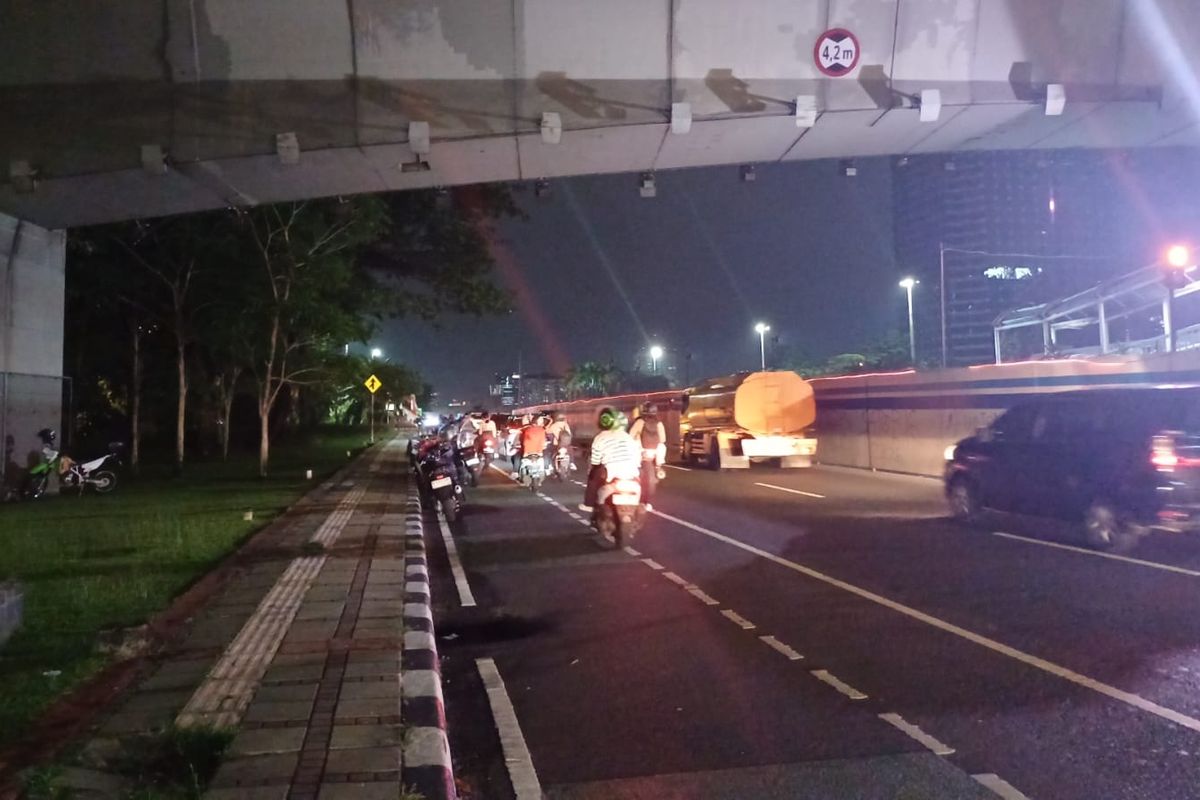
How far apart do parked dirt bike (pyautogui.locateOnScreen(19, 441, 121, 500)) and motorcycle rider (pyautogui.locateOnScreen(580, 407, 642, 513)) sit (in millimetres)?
12555

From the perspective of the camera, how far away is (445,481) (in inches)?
715

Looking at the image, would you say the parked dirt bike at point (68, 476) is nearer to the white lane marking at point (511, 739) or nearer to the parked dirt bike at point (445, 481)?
the parked dirt bike at point (445, 481)

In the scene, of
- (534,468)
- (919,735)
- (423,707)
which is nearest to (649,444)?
(534,468)

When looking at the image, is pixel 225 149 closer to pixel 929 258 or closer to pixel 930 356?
pixel 929 258

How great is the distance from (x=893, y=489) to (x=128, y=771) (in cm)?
1852

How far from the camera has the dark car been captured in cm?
1137

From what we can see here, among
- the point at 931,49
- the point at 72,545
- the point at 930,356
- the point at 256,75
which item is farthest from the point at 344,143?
the point at 930,356

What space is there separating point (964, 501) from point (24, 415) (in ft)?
53.9

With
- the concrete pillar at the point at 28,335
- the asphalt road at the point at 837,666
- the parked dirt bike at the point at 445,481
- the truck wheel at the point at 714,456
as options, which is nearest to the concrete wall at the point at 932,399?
the truck wheel at the point at 714,456

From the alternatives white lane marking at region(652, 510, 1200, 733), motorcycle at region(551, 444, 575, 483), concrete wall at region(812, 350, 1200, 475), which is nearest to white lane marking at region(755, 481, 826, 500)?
concrete wall at region(812, 350, 1200, 475)

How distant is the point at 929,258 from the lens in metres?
50.4

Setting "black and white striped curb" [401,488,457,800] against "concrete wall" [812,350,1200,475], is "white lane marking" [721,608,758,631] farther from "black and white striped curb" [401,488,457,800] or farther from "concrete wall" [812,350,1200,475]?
"concrete wall" [812,350,1200,475]

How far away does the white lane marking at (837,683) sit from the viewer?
659cm

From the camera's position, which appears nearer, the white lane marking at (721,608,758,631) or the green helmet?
the white lane marking at (721,608,758,631)
